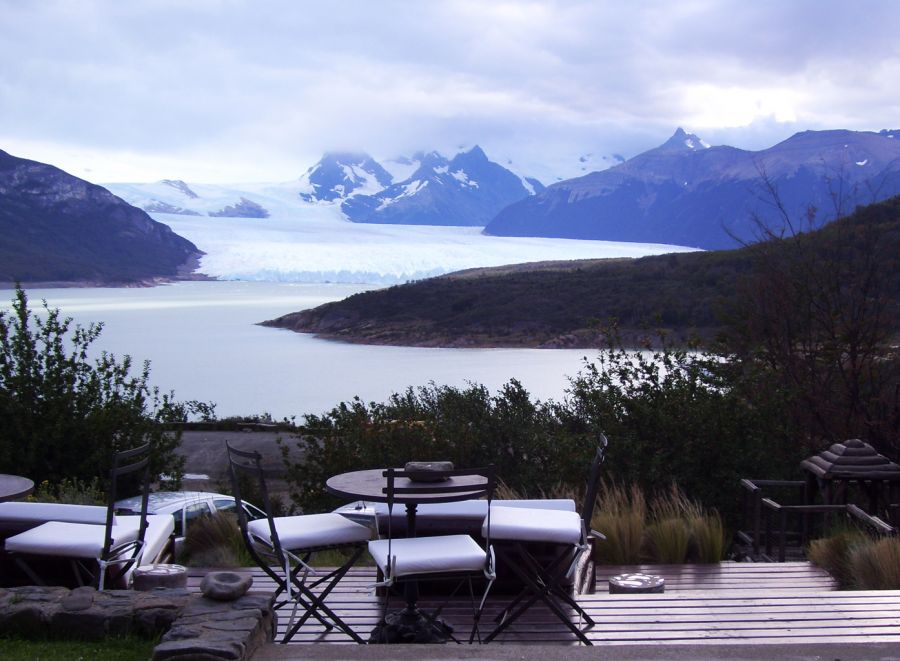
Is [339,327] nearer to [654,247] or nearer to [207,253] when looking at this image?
[207,253]

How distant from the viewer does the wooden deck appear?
4.47m

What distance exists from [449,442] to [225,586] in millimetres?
8209

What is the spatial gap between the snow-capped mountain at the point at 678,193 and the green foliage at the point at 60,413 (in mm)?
132836

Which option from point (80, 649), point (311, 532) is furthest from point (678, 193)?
point (80, 649)

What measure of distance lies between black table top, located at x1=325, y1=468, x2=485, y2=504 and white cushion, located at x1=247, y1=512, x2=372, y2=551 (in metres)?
0.14

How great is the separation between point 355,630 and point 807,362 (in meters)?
11.7

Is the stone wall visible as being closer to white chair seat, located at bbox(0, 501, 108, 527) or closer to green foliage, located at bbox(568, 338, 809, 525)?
white chair seat, located at bbox(0, 501, 108, 527)

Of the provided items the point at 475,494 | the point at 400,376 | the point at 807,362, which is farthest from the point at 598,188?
the point at 475,494

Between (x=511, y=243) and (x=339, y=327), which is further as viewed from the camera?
(x=511, y=243)

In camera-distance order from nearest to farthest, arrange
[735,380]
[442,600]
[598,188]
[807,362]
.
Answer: [442,600] < [735,380] < [807,362] < [598,188]

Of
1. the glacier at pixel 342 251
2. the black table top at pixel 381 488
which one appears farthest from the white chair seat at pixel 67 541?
the glacier at pixel 342 251

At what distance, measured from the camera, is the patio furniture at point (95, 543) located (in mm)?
4934

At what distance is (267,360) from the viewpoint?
48.5 m

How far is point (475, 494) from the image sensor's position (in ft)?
15.8
